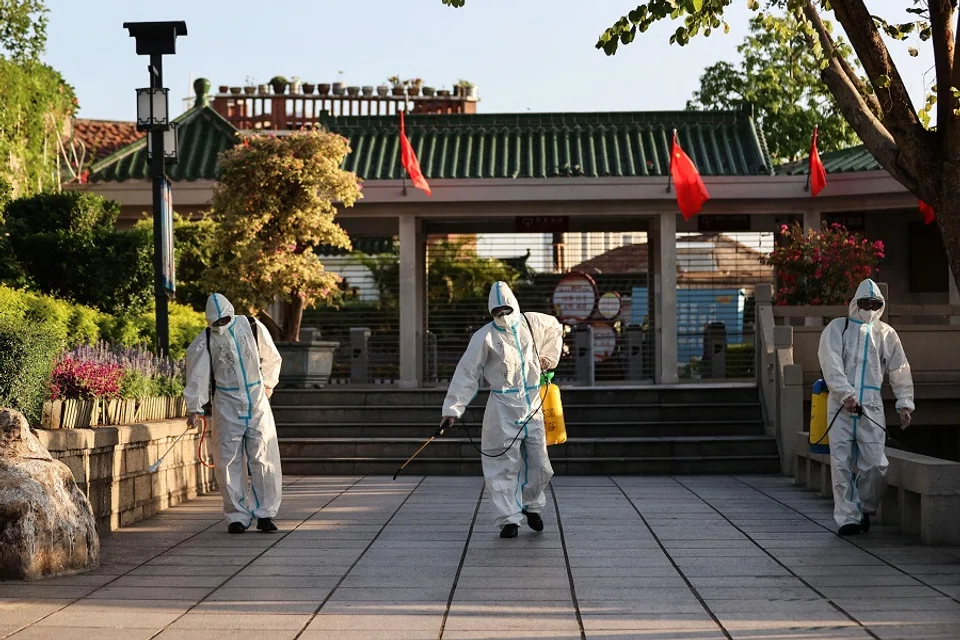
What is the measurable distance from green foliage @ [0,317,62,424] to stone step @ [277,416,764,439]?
6.57 meters

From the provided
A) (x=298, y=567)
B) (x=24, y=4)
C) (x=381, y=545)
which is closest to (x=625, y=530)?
(x=381, y=545)

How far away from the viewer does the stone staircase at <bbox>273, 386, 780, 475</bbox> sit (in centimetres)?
1473

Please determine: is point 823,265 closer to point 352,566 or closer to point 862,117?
point 862,117

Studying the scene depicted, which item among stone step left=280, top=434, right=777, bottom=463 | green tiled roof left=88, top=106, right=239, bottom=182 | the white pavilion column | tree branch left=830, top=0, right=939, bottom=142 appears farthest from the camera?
green tiled roof left=88, top=106, right=239, bottom=182

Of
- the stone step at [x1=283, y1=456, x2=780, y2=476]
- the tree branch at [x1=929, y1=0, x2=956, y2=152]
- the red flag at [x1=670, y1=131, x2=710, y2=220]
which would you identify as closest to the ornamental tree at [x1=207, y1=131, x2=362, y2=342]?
the stone step at [x1=283, y1=456, x2=780, y2=476]

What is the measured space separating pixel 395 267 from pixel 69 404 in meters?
16.2

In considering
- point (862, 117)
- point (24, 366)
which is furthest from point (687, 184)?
point (24, 366)

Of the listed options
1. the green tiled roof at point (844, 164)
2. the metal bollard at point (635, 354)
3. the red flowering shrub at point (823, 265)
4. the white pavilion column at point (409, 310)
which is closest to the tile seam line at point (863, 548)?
→ the red flowering shrub at point (823, 265)

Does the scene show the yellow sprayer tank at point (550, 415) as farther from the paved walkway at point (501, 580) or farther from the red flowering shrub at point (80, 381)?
the red flowering shrub at point (80, 381)

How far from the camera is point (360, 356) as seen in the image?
2197 centimetres

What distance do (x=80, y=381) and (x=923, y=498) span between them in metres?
6.36

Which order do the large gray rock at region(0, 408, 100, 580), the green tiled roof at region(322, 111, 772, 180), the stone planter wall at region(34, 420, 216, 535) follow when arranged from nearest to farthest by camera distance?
the large gray rock at region(0, 408, 100, 580) < the stone planter wall at region(34, 420, 216, 535) < the green tiled roof at region(322, 111, 772, 180)

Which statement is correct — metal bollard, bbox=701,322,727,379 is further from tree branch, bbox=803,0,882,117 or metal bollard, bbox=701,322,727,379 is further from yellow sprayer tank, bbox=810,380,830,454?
tree branch, bbox=803,0,882,117

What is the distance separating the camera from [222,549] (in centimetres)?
903
